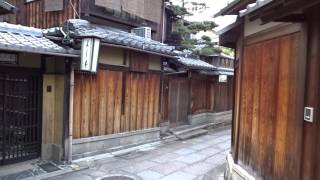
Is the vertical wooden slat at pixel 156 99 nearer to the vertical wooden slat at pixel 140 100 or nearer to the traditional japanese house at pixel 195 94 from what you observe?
the vertical wooden slat at pixel 140 100

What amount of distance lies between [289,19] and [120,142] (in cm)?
913

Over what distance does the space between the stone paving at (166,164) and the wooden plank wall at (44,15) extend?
5.79 metres

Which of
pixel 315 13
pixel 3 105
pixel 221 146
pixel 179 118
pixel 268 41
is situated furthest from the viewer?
pixel 179 118

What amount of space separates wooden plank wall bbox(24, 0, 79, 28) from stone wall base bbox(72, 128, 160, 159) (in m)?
4.80

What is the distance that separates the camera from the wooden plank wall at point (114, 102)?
10883 millimetres

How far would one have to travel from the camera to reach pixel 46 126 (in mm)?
10414

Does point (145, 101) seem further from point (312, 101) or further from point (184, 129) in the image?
point (312, 101)

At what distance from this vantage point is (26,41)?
892 cm

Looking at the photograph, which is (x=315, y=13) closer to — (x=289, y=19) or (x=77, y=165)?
(x=289, y=19)

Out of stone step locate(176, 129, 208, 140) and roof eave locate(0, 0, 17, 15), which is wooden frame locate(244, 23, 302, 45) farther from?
stone step locate(176, 129, 208, 140)

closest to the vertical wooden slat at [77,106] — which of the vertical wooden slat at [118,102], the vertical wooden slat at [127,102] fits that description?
the vertical wooden slat at [118,102]

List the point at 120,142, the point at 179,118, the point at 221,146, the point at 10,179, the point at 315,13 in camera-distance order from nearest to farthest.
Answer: the point at 315,13, the point at 10,179, the point at 120,142, the point at 221,146, the point at 179,118

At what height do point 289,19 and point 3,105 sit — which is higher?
point 289,19

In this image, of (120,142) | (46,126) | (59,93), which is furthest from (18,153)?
(120,142)
